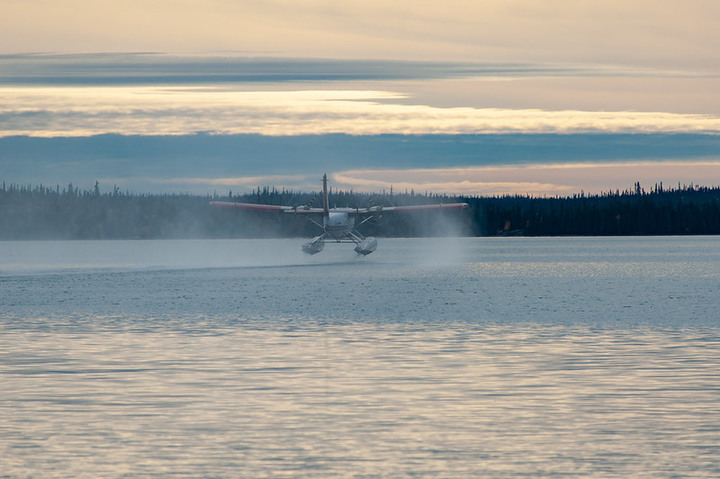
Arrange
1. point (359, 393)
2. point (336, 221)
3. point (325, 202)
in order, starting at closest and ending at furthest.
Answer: point (359, 393) < point (336, 221) < point (325, 202)

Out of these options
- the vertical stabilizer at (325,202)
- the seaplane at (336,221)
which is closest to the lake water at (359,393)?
the seaplane at (336,221)

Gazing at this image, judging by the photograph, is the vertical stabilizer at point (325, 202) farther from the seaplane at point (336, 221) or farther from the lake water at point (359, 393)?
the lake water at point (359, 393)

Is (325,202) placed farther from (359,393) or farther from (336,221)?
(359,393)

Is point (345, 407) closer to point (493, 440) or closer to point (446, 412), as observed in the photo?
point (446, 412)

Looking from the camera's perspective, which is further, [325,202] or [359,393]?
[325,202]

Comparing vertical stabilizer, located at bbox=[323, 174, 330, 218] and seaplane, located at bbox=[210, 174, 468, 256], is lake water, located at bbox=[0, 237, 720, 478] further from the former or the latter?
vertical stabilizer, located at bbox=[323, 174, 330, 218]

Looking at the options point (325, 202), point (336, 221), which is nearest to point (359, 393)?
point (336, 221)

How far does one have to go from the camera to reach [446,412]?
15.0 metres

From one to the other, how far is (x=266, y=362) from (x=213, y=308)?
1761 cm

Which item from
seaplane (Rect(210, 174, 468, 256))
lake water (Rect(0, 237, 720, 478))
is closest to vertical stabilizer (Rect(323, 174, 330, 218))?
seaplane (Rect(210, 174, 468, 256))

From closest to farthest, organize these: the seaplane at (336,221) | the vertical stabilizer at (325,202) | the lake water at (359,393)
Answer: the lake water at (359,393) → the seaplane at (336,221) → the vertical stabilizer at (325,202)

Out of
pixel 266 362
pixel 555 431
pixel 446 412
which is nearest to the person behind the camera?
pixel 555 431

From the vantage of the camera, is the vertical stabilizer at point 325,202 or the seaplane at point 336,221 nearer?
the seaplane at point 336,221

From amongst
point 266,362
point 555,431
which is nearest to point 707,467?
point 555,431
